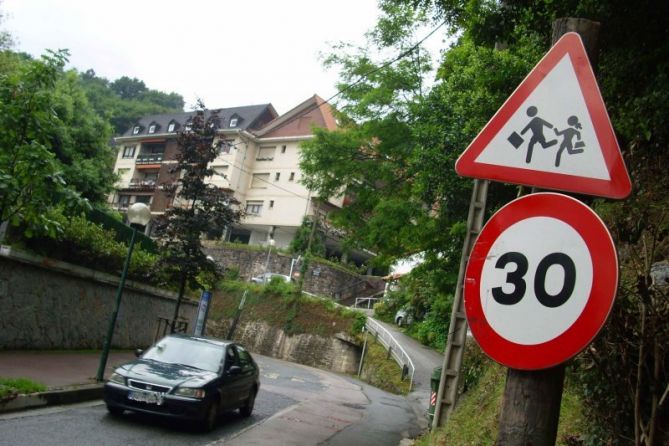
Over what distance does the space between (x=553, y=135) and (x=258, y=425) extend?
33.7ft

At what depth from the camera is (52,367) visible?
499 inches

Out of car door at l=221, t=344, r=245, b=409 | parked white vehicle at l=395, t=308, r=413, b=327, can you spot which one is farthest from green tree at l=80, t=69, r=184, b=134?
car door at l=221, t=344, r=245, b=409

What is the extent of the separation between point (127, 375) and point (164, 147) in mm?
55458

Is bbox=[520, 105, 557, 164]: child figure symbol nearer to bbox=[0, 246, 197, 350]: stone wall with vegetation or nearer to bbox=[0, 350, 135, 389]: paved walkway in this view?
bbox=[0, 350, 135, 389]: paved walkway

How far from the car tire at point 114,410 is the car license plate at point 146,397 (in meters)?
0.40

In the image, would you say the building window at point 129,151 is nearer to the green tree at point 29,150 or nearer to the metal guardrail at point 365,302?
the metal guardrail at point 365,302

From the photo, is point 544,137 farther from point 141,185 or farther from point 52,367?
point 141,185

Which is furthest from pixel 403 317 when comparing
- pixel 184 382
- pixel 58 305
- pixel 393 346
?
pixel 184 382

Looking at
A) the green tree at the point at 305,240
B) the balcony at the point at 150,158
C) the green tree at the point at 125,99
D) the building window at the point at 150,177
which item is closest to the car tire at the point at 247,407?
the green tree at the point at 305,240

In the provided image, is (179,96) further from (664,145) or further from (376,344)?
(664,145)

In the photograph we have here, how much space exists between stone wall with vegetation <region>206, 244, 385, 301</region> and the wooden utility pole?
43.0 m

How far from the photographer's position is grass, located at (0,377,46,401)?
28.7 ft

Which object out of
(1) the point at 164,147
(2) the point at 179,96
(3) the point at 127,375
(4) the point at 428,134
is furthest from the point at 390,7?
(2) the point at 179,96

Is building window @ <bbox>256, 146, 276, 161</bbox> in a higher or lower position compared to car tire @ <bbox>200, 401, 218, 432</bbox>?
higher
